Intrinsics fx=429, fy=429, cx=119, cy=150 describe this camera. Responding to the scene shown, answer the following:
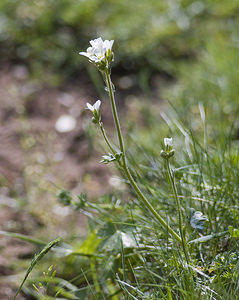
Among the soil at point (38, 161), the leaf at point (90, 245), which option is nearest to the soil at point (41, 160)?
the soil at point (38, 161)

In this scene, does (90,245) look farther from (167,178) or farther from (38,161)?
(38,161)

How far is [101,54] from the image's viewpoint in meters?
1.12

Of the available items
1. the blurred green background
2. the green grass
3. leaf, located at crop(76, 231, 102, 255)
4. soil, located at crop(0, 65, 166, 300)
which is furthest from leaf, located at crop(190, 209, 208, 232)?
the blurred green background

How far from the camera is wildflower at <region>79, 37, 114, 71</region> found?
3.62ft

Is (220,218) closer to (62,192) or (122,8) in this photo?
(62,192)

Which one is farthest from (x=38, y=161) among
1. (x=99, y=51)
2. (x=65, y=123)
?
(x=99, y=51)

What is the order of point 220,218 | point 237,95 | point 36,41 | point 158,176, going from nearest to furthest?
1. point 220,218
2. point 158,176
3. point 237,95
4. point 36,41

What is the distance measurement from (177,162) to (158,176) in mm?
99

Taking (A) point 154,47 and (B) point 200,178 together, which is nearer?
(B) point 200,178

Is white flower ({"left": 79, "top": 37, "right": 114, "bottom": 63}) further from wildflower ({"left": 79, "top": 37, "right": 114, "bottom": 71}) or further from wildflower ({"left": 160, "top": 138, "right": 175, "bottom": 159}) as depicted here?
wildflower ({"left": 160, "top": 138, "right": 175, "bottom": 159})

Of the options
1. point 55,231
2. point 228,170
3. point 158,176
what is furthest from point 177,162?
point 55,231

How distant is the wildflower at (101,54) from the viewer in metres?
1.10

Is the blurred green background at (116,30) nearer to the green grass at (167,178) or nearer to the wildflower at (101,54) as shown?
the green grass at (167,178)

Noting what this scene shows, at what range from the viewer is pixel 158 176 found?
1687 mm
